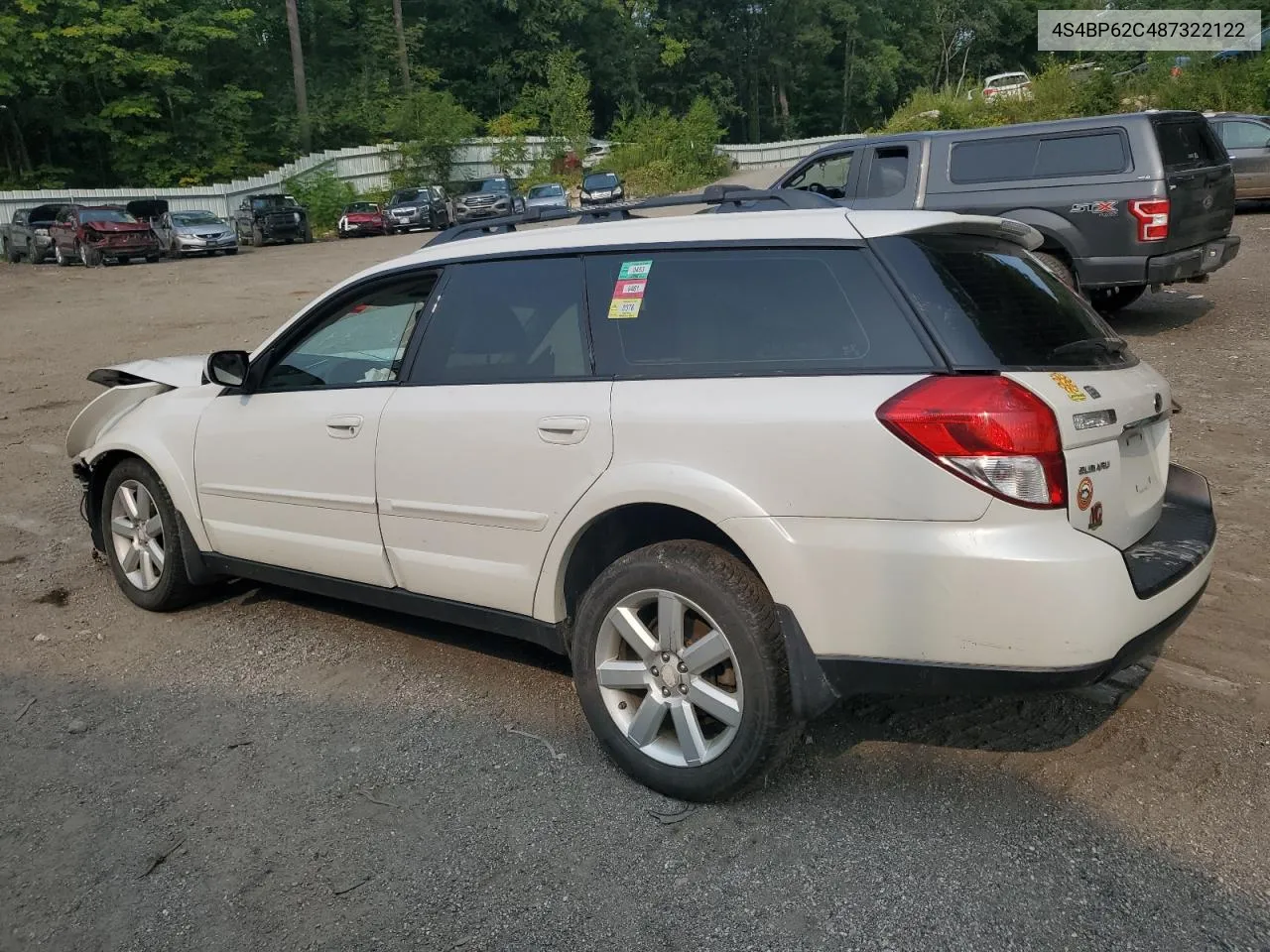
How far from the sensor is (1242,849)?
2.93 meters

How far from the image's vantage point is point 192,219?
31.0 metres

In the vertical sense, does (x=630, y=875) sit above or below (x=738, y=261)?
below

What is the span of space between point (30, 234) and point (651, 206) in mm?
30852

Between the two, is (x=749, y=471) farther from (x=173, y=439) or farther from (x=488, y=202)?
(x=488, y=202)

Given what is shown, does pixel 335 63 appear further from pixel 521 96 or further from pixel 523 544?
pixel 523 544

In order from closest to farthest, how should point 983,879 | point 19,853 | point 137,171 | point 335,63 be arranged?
point 983,879, point 19,853, point 137,171, point 335,63

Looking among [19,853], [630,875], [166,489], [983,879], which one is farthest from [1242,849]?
[166,489]

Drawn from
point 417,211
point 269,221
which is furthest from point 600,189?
point 269,221

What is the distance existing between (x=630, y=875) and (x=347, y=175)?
4772 cm

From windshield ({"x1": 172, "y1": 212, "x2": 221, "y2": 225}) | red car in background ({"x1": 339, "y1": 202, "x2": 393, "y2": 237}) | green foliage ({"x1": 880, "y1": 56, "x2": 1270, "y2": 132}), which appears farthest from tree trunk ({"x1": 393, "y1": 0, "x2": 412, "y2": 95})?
green foliage ({"x1": 880, "y1": 56, "x2": 1270, "y2": 132})

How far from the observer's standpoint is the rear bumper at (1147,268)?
32.2 ft

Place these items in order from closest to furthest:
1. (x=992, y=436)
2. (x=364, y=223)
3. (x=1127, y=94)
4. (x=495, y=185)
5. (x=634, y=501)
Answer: (x=992, y=436) → (x=634, y=501) → (x=1127, y=94) → (x=364, y=223) → (x=495, y=185)

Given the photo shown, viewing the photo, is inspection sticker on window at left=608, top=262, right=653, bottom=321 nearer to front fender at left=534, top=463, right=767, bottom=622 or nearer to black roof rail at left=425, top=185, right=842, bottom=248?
black roof rail at left=425, top=185, right=842, bottom=248

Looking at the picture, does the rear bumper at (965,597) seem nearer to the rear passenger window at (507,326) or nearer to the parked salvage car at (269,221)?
the rear passenger window at (507,326)
